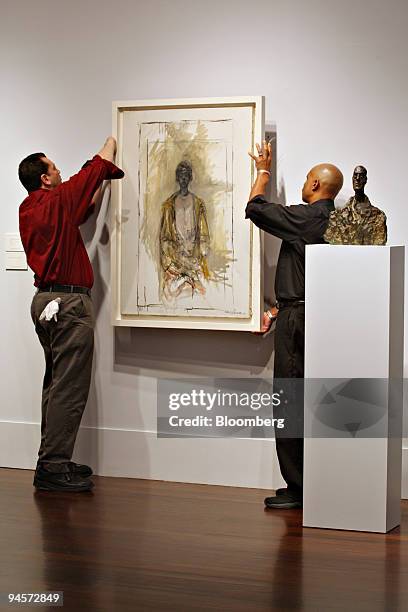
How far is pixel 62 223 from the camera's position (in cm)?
568

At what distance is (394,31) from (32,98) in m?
2.27

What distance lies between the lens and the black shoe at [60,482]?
5562 mm

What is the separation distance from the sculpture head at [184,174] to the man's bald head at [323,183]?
2.49ft

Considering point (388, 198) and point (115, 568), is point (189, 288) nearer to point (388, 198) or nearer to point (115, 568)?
point (388, 198)

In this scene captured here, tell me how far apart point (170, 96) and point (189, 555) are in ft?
9.21

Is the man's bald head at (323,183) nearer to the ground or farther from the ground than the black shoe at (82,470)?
farther from the ground

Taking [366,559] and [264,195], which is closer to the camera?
A: [366,559]

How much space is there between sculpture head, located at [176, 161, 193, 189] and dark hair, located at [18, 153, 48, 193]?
2.62ft

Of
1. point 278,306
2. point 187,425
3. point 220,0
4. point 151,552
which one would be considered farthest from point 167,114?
point 151,552

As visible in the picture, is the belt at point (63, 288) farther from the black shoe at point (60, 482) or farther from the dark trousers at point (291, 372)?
the dark trousers at point (291, 372)

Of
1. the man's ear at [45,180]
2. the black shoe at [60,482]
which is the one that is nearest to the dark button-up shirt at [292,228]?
the man's ear at [45,180]

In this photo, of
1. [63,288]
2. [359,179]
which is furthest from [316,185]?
[63,288]

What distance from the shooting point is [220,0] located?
5.74 m

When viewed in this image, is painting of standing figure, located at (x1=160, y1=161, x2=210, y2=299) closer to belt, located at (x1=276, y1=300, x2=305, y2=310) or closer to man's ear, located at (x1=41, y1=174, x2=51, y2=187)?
belt, located at (x1=276, y1=300, x2=305, y2=310)
